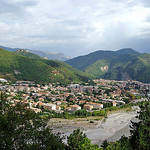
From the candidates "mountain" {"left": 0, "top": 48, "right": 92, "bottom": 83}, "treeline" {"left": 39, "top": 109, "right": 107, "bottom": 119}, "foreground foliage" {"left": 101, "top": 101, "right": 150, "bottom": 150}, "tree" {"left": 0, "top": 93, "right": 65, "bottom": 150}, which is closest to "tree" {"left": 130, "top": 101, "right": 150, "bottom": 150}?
"foreground foliage" {"left": 101, "top": 101, "right": 150, "bottom": 150}

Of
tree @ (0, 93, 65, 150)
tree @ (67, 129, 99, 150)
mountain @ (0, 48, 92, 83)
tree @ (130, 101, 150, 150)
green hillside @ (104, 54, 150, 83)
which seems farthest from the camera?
green hillside @ (104, 54, 150, 83)

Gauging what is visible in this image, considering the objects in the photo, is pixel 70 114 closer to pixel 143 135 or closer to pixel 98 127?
pixel 98 127

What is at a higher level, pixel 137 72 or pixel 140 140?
pixel 137 72

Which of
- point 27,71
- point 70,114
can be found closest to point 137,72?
point 27,71

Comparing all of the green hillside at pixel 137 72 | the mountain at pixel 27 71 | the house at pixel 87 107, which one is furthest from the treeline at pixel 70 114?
the green hillside at pixel 137 72

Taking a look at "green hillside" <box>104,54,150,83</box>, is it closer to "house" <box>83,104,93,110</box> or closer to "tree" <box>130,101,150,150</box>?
"house" <box>83,104,93,110</box>

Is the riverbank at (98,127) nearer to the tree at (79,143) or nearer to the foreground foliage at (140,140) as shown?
the foreground foliage at (140,140)

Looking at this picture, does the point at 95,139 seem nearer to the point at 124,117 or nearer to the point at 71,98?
the point at 124,117

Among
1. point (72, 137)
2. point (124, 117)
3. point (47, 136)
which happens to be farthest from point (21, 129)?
point (124, 117)
